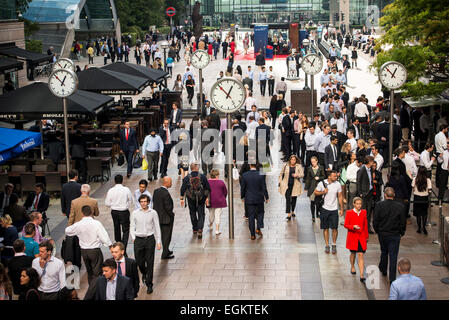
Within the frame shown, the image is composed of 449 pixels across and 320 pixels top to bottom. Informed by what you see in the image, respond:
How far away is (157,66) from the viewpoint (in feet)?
133

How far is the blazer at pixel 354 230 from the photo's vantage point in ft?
40.4

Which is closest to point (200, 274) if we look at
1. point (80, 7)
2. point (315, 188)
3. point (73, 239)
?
point (73, 239)

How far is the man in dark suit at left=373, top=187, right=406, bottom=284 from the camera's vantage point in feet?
39.8

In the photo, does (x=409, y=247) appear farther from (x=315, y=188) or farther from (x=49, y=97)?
(x=49, y=97)

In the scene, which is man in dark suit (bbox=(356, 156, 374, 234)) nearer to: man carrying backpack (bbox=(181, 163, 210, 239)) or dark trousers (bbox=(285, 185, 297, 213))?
dark trousers (bbox=(285, 185, 297, 213))

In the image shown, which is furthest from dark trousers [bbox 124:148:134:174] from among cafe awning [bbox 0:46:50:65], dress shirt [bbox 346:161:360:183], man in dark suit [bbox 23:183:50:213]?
cafe awning [bbox 0:46:50:65]

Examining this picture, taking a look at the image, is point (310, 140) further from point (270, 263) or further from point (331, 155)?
point (270, 263)

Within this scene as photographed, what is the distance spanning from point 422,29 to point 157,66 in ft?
72.8

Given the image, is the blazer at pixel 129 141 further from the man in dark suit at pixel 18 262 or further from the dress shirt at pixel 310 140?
the man in dark suit at pixel 18 262

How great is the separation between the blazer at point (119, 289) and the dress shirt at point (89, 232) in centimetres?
269

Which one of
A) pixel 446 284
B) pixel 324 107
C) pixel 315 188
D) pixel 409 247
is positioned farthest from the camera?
pixel 324 107

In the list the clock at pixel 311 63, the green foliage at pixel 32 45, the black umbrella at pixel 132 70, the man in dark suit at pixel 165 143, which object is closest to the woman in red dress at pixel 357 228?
the man in dark suit at pixel 165 143

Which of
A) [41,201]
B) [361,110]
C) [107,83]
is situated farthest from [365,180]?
[107,83]

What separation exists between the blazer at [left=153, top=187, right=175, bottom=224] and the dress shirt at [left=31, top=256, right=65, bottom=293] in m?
3.44
